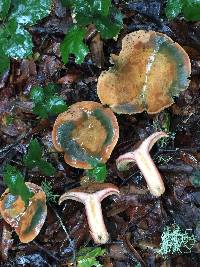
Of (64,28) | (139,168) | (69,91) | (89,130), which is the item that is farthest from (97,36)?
(139,168)

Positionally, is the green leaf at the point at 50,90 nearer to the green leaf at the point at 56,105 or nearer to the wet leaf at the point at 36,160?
the green leaf at the point at 56,105

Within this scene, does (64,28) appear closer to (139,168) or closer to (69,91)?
(69,91)

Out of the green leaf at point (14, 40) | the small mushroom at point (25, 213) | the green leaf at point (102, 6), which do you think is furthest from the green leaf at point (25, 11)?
the small mushroom at point (25, 213)

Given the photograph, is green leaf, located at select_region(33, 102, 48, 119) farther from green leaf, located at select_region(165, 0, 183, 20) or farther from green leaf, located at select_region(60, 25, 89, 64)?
green leaf, located at select_region(165, 0, 183, 20)

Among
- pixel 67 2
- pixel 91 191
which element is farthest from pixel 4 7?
pixel 91 191

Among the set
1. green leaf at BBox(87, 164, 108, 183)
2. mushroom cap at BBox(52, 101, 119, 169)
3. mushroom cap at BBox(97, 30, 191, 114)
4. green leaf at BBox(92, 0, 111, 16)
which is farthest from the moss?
green leaf at BBox(92, 0, 111, 16)

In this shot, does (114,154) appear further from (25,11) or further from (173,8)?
(25,11)
